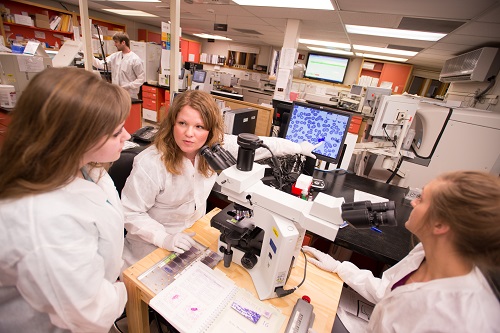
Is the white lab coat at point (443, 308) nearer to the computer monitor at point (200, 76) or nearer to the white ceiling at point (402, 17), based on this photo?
the white ceiling at point (402, 17)

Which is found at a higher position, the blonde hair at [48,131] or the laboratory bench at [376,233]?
the blonde hair at [48,131]

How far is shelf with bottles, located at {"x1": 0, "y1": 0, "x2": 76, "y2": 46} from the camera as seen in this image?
5.17 m

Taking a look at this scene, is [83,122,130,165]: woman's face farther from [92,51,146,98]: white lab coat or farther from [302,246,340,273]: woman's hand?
[92,51,146,98]: white lab coat

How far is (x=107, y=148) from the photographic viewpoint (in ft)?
2.44

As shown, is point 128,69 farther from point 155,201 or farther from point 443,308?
point 443,308

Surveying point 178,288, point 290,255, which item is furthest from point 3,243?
point 290,255

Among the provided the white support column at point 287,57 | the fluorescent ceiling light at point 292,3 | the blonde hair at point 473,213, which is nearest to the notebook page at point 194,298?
the blonde hair at point 473,213

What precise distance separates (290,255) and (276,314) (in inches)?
8.7

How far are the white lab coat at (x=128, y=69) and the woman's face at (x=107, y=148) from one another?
4.31 meters

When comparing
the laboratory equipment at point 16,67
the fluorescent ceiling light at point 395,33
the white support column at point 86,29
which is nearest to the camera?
the laboratory equipment at point 16,67

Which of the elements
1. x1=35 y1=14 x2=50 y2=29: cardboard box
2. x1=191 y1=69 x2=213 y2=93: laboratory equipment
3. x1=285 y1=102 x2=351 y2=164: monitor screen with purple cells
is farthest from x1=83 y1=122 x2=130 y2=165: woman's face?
x1=35 y1=14 x2=50 y2=29: cardboard box

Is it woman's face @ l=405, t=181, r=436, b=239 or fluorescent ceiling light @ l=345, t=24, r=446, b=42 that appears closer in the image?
woman's face @ l=405, t=181, r=436, b=239

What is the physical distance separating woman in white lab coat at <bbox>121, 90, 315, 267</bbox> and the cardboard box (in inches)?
270

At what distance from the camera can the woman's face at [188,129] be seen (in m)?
1.22
